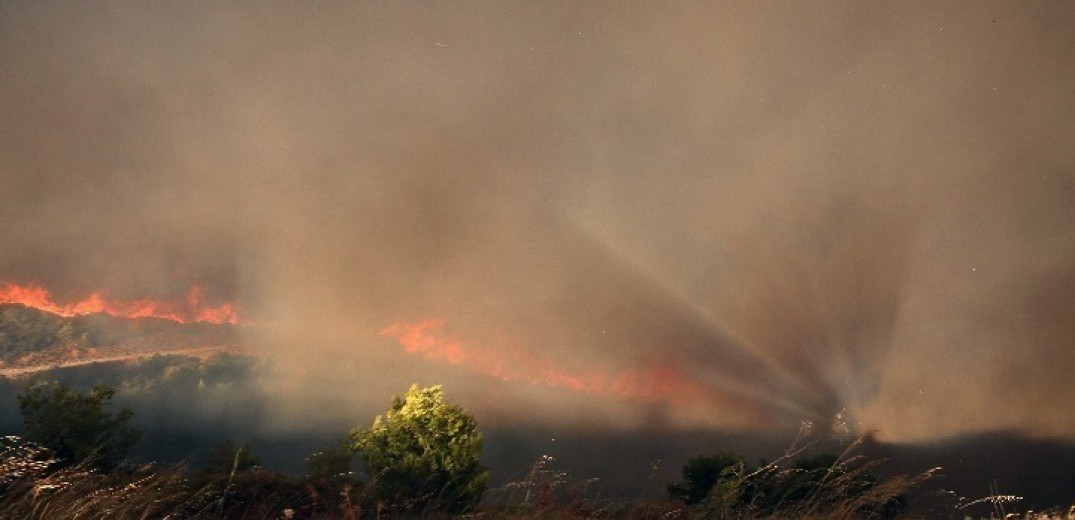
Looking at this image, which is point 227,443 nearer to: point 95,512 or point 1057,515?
point 95,512

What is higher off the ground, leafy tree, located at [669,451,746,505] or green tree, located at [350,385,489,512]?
green tree, located at [350,385,489,512]

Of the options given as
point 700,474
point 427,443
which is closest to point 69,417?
point 427,443

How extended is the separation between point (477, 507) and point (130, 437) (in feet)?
76.7

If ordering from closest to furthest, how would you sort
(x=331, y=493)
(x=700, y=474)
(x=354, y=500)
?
(x=331, y=493) → (x=354, y=500) → (x=700, y=474)

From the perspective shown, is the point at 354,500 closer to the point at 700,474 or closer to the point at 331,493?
the point at 331,493

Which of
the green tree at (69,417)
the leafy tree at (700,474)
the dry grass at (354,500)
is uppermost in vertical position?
the green tree at (69,417)

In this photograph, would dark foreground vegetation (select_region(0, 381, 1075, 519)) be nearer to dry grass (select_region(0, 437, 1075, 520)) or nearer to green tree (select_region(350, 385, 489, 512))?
dry grass (select_region(0, 437, 1075, 520))

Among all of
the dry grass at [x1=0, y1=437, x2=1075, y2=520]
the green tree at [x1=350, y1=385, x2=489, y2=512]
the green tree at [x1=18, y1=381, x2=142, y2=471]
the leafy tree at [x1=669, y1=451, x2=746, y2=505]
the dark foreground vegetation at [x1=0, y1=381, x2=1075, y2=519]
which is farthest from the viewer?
the leafy tree at [x1=669, y1=451, x2=746, y2=505]

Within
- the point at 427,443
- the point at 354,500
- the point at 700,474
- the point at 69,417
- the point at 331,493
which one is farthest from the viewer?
the point at 700,474

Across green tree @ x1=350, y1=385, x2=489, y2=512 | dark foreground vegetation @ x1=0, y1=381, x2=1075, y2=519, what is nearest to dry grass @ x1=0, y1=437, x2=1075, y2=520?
dark foreground vegetation @ x1=0, y1=381, x2=1075, y2=519

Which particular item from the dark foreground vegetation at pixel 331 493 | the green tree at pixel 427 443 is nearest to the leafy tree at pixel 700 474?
the green tree at pixel 427 443

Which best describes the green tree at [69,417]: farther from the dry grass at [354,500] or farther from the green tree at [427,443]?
the dry grass at [354,500]

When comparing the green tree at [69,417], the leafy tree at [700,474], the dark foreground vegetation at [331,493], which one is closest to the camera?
the dark foreground vegetation at [331,493]

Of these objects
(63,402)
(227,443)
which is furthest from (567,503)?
(227,443)
